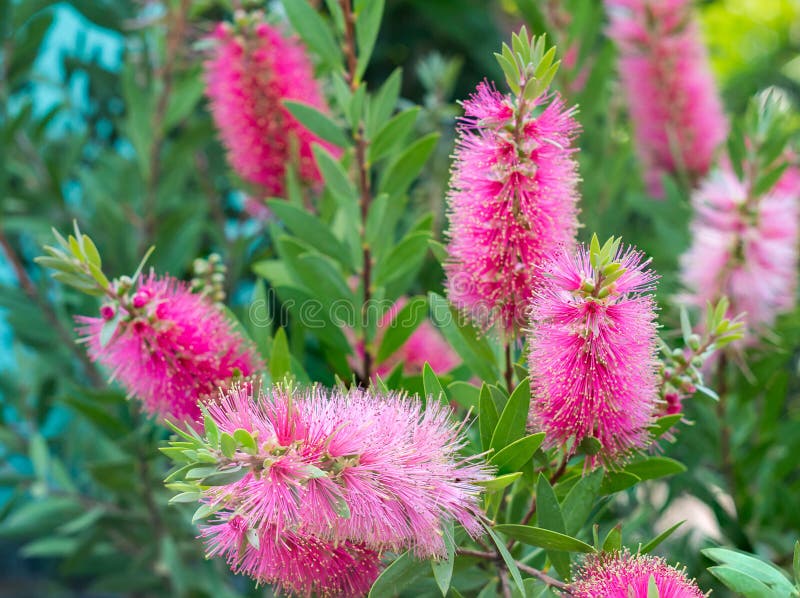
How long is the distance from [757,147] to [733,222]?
8 cm

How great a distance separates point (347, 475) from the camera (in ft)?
1.41

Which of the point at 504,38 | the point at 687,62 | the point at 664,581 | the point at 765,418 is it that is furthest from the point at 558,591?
the point at 504,38

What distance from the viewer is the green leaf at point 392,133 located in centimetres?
68

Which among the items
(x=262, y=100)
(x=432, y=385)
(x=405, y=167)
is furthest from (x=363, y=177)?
(x=432, y=385)

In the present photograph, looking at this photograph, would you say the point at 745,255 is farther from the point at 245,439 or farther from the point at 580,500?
the point at 245,439

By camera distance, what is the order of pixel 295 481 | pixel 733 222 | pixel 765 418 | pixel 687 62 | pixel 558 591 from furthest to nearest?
pixel 687 62 < pixel 765 418 < pixel 733 222 < pixel 558 591 < pixel 295 481

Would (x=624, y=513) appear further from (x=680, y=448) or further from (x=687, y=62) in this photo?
(x=687, y=62)

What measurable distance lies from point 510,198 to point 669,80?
1.99 ft

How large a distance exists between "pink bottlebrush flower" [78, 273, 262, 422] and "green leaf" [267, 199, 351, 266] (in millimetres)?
128

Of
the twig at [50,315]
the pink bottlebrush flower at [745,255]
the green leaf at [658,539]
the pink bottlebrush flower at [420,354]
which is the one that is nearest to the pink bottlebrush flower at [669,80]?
the pink bottlebrush flower at [745,255]

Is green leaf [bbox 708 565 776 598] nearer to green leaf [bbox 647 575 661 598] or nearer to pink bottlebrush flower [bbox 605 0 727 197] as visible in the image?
green leaf [bbox 647 575 661 598]

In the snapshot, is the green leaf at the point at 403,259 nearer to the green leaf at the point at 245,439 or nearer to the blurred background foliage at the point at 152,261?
the blurred background foliage at the point at 152,261

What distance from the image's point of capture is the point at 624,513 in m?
0.97

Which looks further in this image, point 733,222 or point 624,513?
point 624,513
